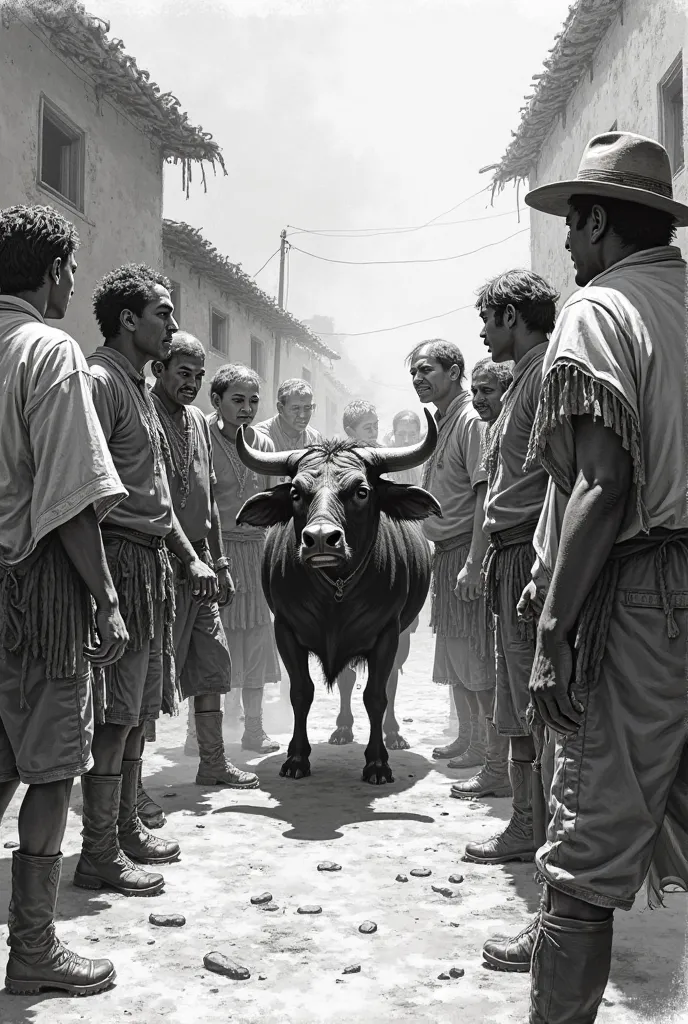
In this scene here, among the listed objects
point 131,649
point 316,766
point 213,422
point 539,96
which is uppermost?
point 539,96

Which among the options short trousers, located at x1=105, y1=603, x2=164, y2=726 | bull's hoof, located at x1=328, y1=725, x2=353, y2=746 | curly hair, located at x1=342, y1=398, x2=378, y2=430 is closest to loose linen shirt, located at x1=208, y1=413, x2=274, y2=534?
bull's hoof, located at x1=328, y1=725, x2=353, y2=746

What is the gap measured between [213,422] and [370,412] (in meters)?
2.47

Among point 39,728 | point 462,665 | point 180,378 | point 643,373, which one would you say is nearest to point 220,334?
point 180,378

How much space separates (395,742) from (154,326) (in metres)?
3.27

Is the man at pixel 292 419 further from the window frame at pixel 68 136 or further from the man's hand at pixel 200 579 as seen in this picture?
the window frame at pixel 68 136

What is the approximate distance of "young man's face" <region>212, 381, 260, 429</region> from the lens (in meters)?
5.54

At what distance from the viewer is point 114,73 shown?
9.63 metres

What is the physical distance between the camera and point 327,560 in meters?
4.05

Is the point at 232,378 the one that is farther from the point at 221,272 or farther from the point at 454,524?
the point at 221,272

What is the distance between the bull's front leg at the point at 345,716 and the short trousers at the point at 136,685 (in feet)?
7.35

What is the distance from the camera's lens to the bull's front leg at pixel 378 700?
4855mm

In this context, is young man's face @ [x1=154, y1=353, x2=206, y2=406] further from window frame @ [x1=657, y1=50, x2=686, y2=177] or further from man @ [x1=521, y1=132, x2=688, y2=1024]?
window frame @ [x1=657, y1=50, x2=686, y2=177]

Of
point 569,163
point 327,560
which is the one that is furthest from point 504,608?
point 569,163

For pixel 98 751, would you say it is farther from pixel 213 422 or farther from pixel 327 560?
pixel 213 422
